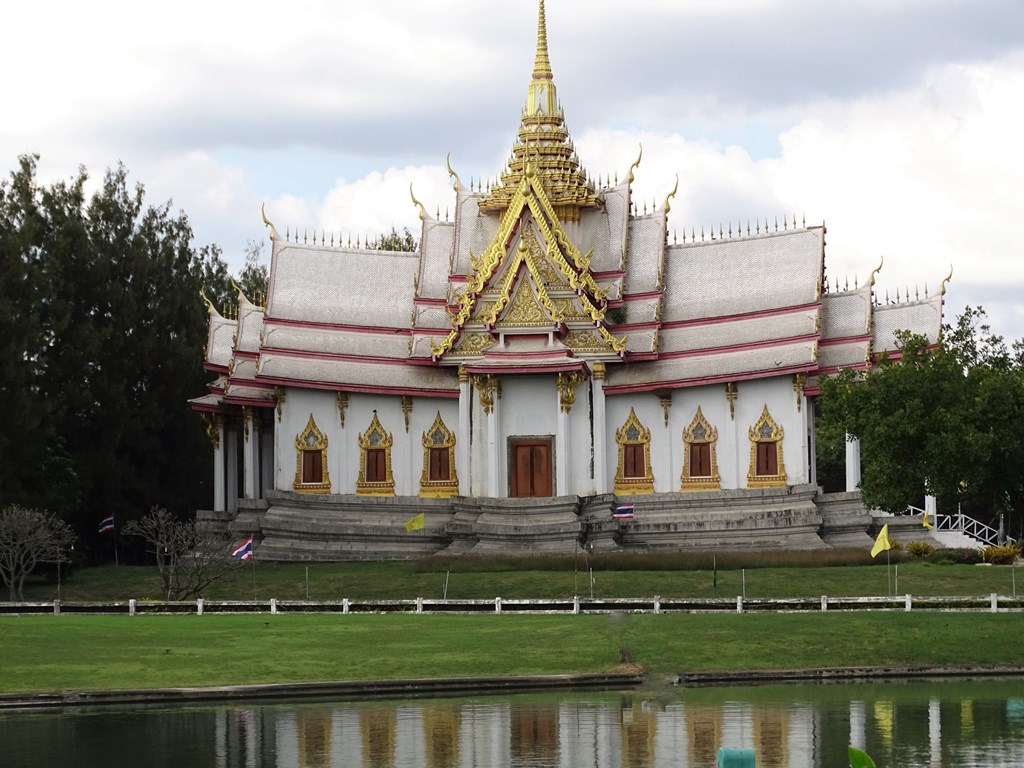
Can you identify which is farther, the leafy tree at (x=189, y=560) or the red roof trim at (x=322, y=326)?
the red roof trim at (x=322, y=326)

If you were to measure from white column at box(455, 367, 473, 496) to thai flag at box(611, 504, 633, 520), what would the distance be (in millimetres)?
5681

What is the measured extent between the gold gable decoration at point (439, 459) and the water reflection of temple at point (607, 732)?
3193cm

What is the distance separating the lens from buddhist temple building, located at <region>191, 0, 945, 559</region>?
6169cm

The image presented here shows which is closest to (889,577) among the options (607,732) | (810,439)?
(810,439)

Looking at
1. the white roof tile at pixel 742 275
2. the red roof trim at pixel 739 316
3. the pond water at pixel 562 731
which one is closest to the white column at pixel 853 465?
the red roof trim at pixel 739 316

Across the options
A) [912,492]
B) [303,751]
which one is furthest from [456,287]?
[303,751]

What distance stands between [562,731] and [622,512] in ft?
96.6

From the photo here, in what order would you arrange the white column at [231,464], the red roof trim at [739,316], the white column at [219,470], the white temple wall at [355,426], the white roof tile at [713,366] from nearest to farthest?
the white roof tile at [713,366], the red roof trim at [739,316], the white temple wall at [355,426], the white column at [219,470], the white column at [231,464]

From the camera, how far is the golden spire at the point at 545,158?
221 feet

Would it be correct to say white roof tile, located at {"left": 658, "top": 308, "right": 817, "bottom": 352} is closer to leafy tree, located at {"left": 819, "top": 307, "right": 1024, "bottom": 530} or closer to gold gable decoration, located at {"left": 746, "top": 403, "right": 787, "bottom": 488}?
gold gable decoration, located at {"left": 746, "top": 403, "right": 787, "bottom": 488}

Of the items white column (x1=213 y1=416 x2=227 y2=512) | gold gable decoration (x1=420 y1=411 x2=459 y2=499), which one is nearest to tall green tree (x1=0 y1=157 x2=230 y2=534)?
white column (x1=213 y1=416 x2=227 y2=512)

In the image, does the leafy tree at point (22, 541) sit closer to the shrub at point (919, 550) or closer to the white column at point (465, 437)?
the white column at point (465, 437)

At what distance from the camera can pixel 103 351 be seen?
7288cm

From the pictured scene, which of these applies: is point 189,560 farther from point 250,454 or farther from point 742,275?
point 742,275
